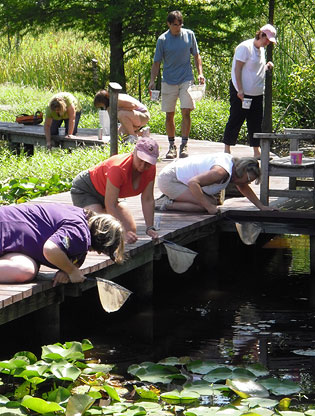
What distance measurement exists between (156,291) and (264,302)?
105 cm

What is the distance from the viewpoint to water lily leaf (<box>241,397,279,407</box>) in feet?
17.4

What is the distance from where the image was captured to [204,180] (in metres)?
8.48

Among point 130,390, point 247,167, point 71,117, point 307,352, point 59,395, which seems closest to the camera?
point 59,395

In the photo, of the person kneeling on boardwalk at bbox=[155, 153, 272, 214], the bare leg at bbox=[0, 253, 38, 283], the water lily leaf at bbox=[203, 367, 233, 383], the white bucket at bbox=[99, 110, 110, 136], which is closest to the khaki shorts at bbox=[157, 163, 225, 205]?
the person kneeling on boardwalk at bbox=[155, 153, 272, 214]

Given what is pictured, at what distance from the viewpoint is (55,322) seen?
662cm

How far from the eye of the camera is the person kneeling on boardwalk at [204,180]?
838 centimetres

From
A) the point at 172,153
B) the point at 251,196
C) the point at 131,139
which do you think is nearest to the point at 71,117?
the point at 131,139

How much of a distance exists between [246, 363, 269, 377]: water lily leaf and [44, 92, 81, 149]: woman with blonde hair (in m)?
8.63

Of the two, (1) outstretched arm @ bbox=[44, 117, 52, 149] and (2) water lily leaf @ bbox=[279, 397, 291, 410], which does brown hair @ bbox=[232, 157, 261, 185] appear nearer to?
(2) water lily leaf @ bbox=[279, 397, 291, 410]

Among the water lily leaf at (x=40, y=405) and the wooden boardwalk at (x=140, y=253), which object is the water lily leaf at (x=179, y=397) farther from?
the wooden boardwalk at (x=140, y=253)

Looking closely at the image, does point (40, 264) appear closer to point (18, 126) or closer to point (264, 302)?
point (264, 302)

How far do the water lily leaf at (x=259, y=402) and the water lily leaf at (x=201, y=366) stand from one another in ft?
1.83

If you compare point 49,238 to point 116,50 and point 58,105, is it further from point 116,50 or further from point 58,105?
point 116,50

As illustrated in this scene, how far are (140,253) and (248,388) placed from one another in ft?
7.71
